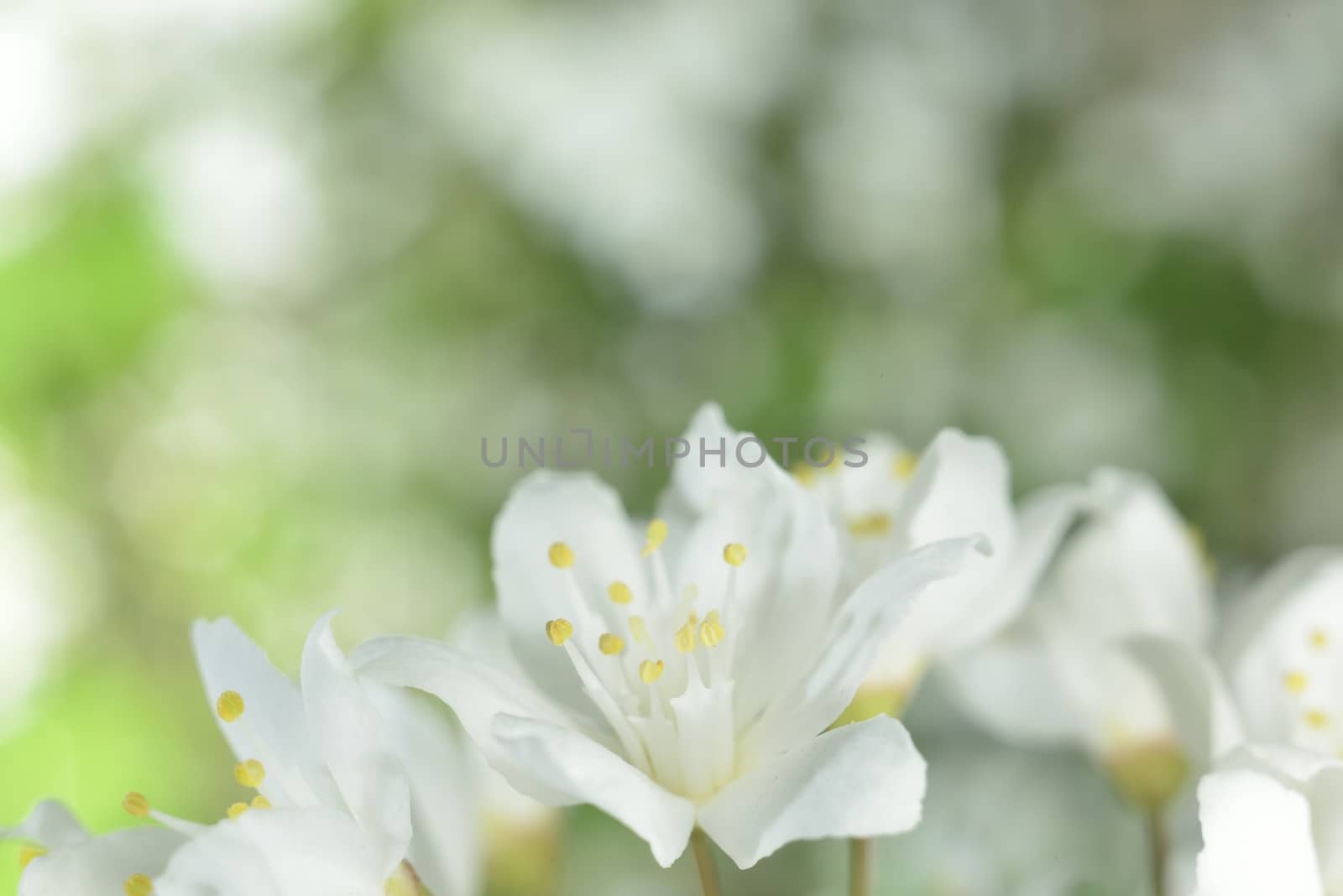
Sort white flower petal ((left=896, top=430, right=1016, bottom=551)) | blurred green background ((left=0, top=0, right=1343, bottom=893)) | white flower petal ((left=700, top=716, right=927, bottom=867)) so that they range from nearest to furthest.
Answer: white flower petal ((left=700, top=716, right=927, bottom=867)) < white flower petal ((left=896, top=430, right=1016, bottom=551)) < blurred green background ((left=0, top=0, right=1343, bottom=893))

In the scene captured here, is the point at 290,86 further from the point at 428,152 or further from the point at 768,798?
the point at 768,798

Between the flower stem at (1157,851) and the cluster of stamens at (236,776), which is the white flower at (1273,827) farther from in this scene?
the cluster of stamens at (236,776)

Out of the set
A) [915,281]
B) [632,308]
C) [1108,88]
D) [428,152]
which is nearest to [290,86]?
[428,152]

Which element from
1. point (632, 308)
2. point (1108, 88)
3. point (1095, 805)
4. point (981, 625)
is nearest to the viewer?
point (981, 625)

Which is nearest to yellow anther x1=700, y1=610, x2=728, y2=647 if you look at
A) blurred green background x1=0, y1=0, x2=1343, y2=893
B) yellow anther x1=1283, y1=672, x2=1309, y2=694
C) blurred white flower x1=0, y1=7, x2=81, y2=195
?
yellow anther x1=1283, y1=672, x2=1309, y2=694

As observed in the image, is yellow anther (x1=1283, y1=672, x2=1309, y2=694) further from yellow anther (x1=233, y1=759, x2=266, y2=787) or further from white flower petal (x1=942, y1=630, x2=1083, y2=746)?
yellow anther (x1=233, y1=759, x2=266, y2=787)

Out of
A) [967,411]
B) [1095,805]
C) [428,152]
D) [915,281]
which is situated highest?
[428,152]

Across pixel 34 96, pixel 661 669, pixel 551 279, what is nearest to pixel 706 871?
pixel 661 669
